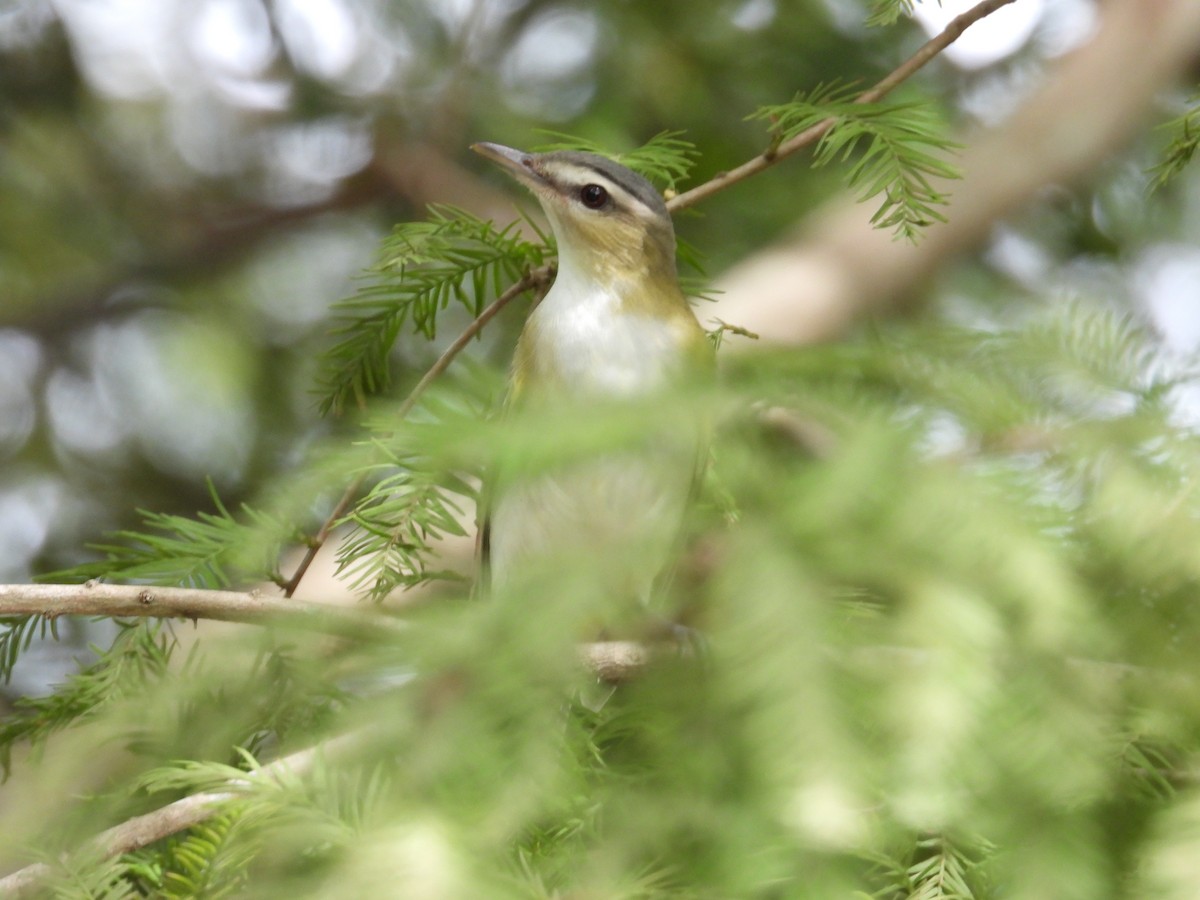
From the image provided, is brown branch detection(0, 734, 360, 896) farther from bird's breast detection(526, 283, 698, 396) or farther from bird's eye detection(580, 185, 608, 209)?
bird's eye detection(580, 185, 608, 209)

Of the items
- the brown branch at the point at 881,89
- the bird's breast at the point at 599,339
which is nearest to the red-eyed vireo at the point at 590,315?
the bird's breast at the point at 599,339

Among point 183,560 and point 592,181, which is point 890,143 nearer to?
point 592,181

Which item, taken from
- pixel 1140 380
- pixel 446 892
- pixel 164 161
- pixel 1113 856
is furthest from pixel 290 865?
pixel 164 161

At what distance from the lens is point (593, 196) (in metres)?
2.35

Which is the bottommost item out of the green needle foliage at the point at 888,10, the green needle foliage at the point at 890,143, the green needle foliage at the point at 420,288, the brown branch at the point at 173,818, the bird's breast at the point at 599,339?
the brown branch at the point at 173,818

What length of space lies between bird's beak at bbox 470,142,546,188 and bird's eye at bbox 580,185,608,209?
0.10 metres

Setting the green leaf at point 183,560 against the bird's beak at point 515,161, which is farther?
the bird's beak at point 515,161

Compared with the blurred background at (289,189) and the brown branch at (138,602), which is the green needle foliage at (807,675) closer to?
the brown branch at (138,602)

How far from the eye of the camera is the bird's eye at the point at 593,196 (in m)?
2.33

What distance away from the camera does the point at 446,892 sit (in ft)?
2.66

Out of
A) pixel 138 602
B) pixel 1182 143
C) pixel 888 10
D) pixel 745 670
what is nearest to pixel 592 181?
pixel 888 10

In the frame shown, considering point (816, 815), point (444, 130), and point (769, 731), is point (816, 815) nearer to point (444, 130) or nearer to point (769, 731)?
point (769, 731)

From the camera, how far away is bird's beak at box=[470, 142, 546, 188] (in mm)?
2359

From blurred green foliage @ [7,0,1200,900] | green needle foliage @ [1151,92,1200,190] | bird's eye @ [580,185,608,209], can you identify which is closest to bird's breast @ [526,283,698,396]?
bird's eye @ [580,185,608,209]
